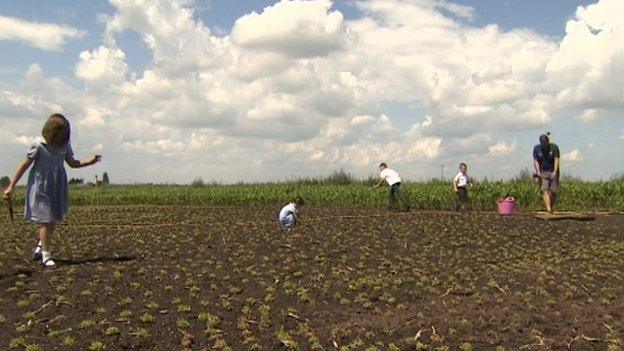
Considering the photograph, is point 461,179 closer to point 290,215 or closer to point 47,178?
point 290,215

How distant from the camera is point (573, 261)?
10.2m

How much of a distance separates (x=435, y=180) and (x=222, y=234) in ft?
63.3

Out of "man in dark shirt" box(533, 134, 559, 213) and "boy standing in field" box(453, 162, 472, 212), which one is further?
"boy standing in field" box(453, 162, 472, 212)

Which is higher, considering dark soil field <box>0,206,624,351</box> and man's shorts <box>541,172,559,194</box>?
man's shorts <box>541,172,559,194</box>

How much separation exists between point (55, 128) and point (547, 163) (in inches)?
467

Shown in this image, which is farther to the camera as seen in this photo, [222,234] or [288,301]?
[222,234]

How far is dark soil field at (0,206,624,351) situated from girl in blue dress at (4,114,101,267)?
28.2 inches

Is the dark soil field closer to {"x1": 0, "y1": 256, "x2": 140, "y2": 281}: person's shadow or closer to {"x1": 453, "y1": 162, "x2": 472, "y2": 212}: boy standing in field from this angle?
{"x1": 0, "y1": 256, "x2": 140, "y2": 281}: person's shadow

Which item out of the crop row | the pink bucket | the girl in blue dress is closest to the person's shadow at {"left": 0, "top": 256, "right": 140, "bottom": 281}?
the girl in blue dress

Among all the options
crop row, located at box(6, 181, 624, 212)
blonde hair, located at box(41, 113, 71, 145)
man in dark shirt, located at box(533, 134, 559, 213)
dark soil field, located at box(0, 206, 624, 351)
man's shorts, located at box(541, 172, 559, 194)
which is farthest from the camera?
crop row, located at box(6, 181, 624, 212)

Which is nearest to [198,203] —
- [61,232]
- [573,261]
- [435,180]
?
[435,180]

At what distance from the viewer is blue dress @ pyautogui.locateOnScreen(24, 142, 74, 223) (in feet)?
26.1

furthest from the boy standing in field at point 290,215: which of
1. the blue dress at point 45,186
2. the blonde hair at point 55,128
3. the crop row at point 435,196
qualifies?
the crop row at point 435,196

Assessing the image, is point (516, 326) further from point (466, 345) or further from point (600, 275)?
point (600, 275)
